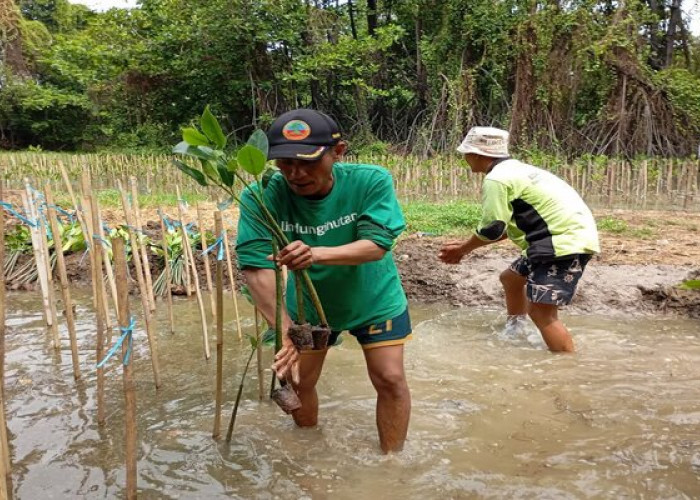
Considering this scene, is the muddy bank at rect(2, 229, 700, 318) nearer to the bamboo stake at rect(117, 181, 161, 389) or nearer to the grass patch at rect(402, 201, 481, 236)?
the grass patch at rect(402, 201, 481, 236)

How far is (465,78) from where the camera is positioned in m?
16.6

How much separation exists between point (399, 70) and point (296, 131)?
748 inches

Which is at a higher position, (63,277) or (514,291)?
(63,277)

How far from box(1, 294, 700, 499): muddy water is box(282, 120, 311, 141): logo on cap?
57.4 inches

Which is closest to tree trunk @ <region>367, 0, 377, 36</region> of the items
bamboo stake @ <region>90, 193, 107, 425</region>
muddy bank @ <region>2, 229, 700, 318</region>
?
muddy bank @ <region>2, 229, 700, 318</region>

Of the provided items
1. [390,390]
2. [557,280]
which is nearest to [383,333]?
[390,390]

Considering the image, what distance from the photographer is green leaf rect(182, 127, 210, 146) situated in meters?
2.02

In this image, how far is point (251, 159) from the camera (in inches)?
79.0

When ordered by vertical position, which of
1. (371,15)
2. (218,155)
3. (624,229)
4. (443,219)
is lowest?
(624,229)

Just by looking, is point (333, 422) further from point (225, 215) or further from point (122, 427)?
point (225, 215)

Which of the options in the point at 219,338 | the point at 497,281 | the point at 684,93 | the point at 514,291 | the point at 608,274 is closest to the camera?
the point at 219,338

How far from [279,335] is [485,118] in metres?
16.5

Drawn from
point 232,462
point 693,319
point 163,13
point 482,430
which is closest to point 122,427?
point 232,462

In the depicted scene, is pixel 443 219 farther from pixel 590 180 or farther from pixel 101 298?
pixel 101 298
